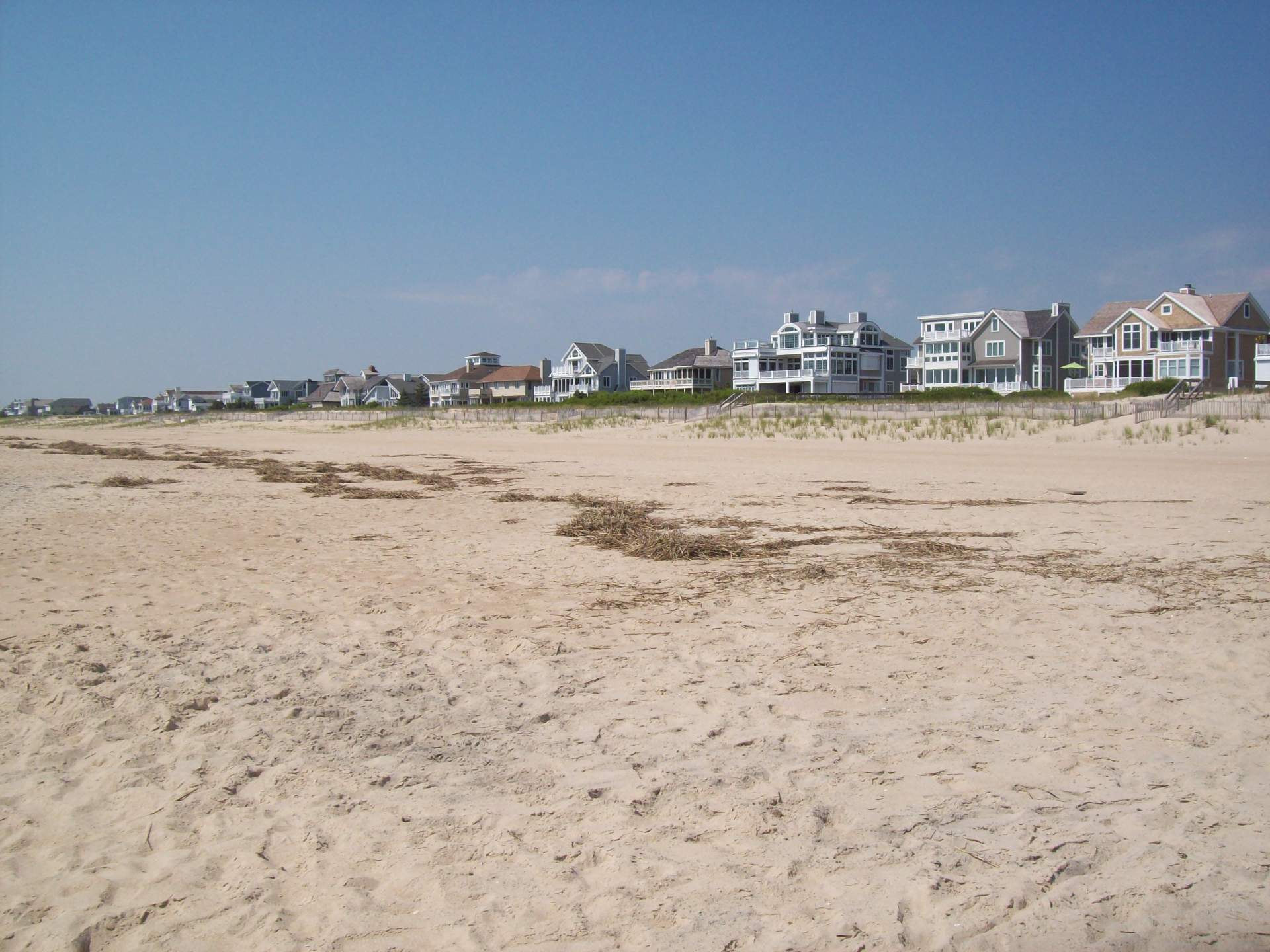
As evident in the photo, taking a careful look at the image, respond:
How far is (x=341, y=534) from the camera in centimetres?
1084

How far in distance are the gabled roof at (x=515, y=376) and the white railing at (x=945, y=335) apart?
5132 cm

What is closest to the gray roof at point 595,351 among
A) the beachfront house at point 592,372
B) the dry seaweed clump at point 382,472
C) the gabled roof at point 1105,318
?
the beachfront house at point 592,372

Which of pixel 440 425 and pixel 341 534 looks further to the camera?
pixel 440 425

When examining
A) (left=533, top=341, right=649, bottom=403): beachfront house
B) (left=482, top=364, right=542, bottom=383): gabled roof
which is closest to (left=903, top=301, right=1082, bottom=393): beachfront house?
(left=533, top=341, right=649, bottom=403): beachfront house

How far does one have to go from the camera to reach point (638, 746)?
4301 millimetres

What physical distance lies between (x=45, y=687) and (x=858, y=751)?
463 centimetres

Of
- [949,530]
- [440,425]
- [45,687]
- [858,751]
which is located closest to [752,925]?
[858,751]

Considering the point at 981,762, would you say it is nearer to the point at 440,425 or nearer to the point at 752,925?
the point at 752,925

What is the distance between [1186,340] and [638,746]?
219 feet

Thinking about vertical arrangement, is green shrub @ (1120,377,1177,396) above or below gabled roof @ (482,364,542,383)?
below

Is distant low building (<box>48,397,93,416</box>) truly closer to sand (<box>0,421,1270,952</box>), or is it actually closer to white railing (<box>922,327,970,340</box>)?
white railing (<box>922,327,970,340</box>)

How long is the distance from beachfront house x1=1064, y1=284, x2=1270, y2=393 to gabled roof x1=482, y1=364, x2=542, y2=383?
65526 millimetres

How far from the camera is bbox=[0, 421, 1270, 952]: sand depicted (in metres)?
3.01

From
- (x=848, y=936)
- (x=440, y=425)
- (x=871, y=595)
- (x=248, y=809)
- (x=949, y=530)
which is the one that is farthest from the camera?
(x=440, y=425)
